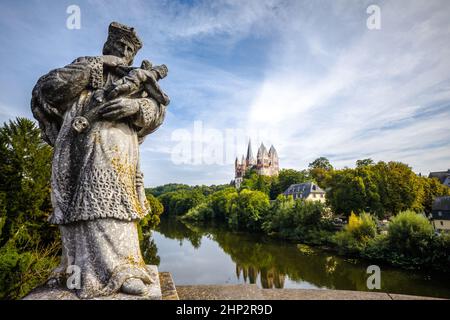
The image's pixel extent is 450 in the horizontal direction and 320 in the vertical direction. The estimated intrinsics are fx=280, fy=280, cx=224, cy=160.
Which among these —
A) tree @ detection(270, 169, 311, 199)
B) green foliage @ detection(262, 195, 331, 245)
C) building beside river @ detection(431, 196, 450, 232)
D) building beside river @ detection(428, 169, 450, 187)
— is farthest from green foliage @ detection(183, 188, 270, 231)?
building beside river @ detection(428, 169, 450, 187)

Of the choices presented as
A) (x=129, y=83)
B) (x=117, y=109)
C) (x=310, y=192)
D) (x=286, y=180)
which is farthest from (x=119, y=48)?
(x=286, y=180)

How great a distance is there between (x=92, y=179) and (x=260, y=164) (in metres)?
113

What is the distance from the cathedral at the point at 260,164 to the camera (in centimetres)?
11356

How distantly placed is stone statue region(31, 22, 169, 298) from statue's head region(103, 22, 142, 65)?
→ 0.02 metres

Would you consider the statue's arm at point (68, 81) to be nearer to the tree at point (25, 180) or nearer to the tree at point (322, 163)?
the tree at point (25, 180)

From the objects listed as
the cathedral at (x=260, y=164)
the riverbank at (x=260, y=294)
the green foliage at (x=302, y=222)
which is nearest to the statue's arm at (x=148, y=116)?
the riverbank at (x=260, y=294)

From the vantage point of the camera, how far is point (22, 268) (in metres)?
8.26

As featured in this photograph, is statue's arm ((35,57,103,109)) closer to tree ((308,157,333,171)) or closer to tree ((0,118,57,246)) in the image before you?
tree ((0,118,57,246))

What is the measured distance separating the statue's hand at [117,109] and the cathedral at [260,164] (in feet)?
348

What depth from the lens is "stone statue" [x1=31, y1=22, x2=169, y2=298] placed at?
2436 mm

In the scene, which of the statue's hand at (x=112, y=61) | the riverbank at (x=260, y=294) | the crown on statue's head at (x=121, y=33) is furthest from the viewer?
the crown on statue's head at (x=121, y=33)

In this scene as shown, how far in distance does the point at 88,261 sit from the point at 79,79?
174 cm

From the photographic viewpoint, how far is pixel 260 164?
114 meters
